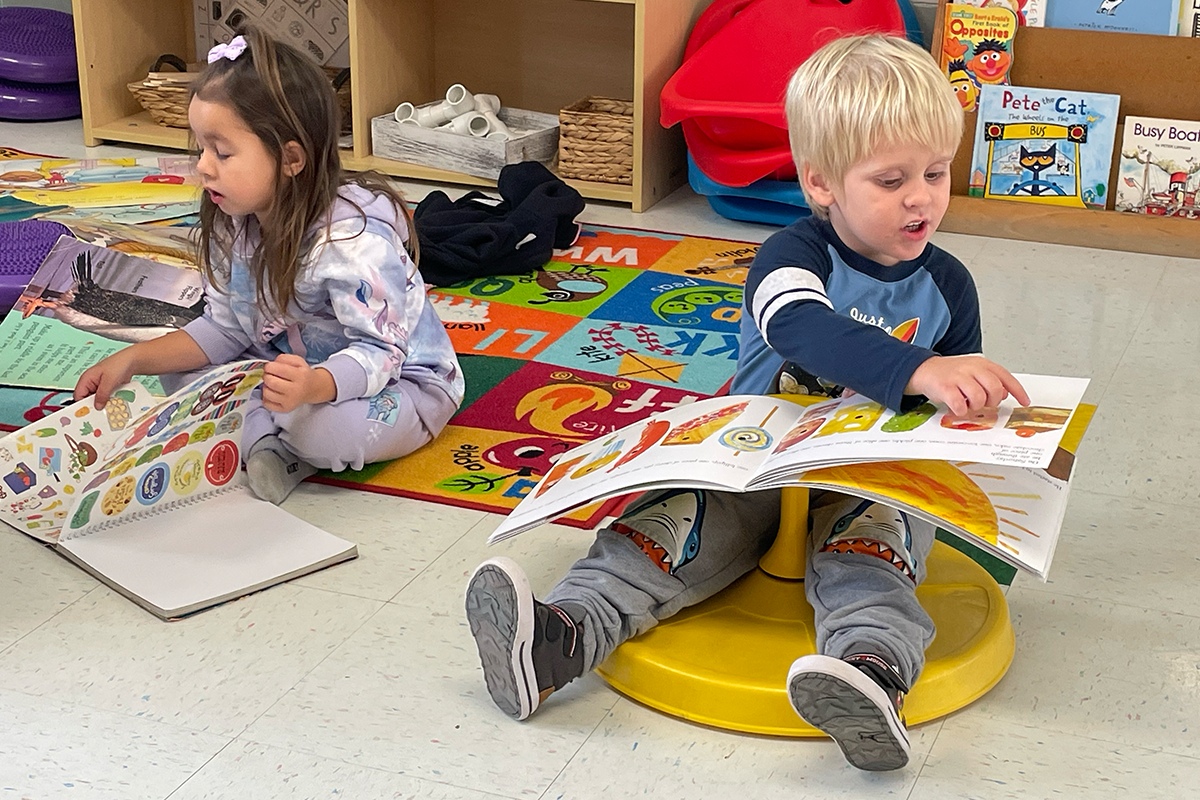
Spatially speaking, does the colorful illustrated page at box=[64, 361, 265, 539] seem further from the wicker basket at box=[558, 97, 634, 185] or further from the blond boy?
the wicker basket at box=[558, 97, 634, 185]

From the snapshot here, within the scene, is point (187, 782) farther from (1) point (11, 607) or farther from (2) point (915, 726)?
(2) point (915, 726)

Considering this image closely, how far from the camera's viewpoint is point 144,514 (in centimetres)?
129

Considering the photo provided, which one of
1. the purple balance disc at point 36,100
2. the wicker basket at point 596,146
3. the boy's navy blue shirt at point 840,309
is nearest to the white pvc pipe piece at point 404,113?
the wicker basket at point 596,146

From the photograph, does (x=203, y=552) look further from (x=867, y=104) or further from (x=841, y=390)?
(x=867, y=104)

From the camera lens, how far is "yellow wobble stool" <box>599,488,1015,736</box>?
990mm

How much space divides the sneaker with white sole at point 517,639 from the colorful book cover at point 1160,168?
1.68m

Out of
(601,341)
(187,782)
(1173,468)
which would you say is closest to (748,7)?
(601,341)

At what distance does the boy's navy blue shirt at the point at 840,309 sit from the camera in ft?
3.27

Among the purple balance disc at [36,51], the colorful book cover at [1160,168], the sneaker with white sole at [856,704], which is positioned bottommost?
the sneaker with white sole at [856,704]

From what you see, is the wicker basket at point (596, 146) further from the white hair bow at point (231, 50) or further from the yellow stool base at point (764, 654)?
the yellow stool base at point (764, 654)

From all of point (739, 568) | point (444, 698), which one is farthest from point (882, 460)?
point (444, 698)

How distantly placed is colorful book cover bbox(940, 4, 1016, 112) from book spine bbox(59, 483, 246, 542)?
154 cm

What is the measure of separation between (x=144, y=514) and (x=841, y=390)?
65cm

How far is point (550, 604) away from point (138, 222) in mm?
1367
